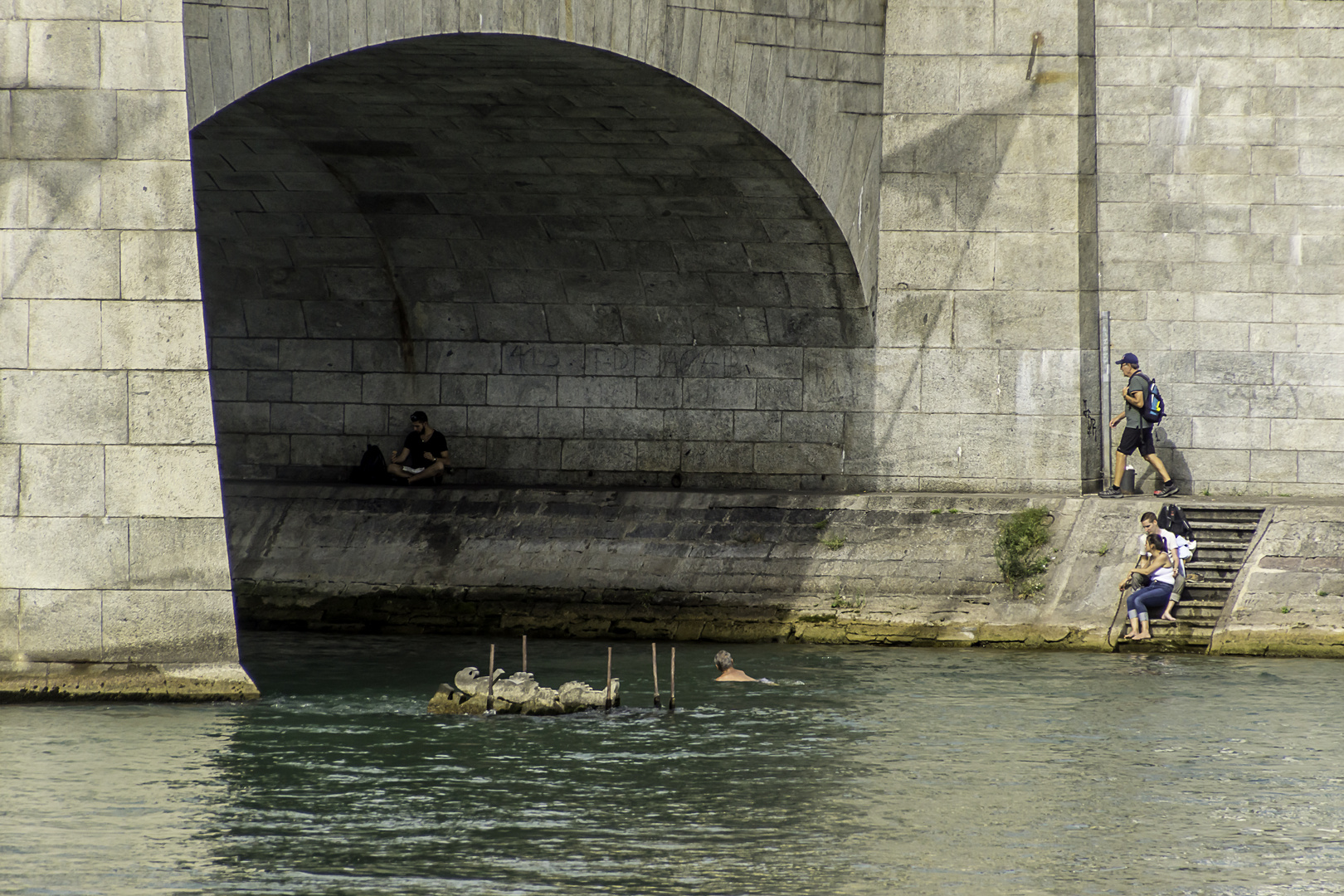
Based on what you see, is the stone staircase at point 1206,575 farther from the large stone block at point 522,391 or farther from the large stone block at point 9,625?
the large stone block at point 9,625

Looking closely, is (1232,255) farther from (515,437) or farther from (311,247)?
(311,247)

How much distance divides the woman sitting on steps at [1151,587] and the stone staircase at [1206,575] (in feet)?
0.39

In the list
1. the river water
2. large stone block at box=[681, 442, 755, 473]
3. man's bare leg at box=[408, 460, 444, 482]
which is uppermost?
large stone block at box=[681, 442, 755, 473]

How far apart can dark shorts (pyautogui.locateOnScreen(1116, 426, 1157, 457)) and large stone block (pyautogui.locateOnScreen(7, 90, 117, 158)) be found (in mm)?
11112

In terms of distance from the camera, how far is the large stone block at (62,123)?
13016 millimetres

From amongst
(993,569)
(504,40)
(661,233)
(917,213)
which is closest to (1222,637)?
(993,569)

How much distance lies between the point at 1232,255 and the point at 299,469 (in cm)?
1104

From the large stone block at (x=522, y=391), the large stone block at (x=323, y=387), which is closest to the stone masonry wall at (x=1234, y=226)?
the large stone block at (x=522, y=391)

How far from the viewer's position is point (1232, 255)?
20109mm

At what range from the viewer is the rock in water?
46.4ft

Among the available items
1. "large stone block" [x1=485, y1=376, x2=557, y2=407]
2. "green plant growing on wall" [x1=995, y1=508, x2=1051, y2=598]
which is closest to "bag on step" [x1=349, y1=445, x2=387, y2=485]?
"large stone block" [x1=485, y1=376, x2=557, y2=407]

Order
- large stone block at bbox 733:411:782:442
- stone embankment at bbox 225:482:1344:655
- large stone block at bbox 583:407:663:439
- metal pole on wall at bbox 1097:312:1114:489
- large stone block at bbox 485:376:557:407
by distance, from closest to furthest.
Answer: stone embankment at bbox 225:482:1344:655 < metal pole on wall at bbox 1097:312:1114:489 < large stone block at bbox 733:411:782:442 < large stone block at bbox 583:407:663:439 < large stone block at bbox 485:376:557:407

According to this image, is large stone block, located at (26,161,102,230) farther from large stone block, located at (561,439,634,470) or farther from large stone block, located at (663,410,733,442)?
large stone block, located at (663,410,733,442)

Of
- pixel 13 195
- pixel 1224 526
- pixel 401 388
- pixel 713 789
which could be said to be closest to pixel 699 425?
pixel 401 388
